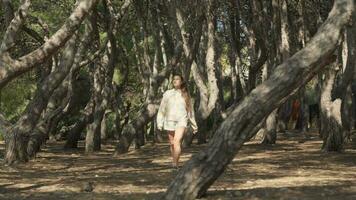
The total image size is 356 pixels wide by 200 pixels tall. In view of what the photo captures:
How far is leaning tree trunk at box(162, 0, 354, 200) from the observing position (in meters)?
7.38

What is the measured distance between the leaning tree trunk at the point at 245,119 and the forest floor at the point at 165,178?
31.9 inches

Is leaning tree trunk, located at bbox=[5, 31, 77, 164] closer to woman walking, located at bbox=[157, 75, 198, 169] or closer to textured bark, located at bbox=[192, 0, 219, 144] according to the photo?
woman walking, located at bbox=[157, 75, 198, 169]

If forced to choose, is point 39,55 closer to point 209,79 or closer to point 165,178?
point 165,178

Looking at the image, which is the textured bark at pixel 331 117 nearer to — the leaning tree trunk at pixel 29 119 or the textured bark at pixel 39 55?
the leaning tree trunk at pixel 29 119

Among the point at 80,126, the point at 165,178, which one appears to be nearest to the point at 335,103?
the point at 165,178

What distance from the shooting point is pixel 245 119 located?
24.2ft

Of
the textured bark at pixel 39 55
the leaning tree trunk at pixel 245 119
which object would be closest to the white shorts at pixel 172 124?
the textured bark at pixel 39 55

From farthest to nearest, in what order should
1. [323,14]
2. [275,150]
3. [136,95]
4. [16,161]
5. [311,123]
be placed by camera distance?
[311,123] < [136,95] < [323,14] < [275,150] < [16,161]

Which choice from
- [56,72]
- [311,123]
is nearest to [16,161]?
[56,72]

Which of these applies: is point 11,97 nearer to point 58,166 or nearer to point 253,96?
point 58,166

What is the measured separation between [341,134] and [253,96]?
9.14 meters

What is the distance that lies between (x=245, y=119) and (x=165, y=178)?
4.01 m

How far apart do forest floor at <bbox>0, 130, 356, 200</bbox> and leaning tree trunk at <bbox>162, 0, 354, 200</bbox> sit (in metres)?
0.81

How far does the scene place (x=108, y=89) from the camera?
2091 centimetres
